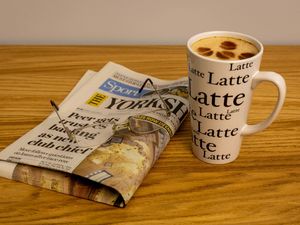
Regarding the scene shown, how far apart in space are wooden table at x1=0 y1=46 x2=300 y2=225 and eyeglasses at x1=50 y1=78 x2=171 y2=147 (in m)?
0.04

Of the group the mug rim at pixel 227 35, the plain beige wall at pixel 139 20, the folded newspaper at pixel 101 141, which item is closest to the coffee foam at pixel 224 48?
the mug rim at pixel 227 35

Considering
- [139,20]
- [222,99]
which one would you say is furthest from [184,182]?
[139,20]

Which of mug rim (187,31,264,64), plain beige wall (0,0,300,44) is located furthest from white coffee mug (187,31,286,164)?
plain beige wall (0,0,300,44)

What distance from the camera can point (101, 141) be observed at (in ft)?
1.69

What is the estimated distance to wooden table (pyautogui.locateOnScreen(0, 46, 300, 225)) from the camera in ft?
1.41

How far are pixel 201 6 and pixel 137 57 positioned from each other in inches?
6.7

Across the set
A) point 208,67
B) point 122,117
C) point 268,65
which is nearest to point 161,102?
point 122,117

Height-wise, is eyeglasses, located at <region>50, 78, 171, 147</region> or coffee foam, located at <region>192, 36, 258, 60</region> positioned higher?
coffee foam, located at <region>192, 36, 258, 60</region>

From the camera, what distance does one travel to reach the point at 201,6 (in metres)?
0.80

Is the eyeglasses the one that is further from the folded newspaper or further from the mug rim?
the mug rim

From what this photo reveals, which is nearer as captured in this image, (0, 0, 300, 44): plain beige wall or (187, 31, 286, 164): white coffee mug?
(187, 31, 286, 164): white coffee mug

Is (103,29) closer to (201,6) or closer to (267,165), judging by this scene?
(201,6)

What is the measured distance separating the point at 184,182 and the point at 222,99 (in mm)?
112

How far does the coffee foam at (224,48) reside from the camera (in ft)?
1.53
